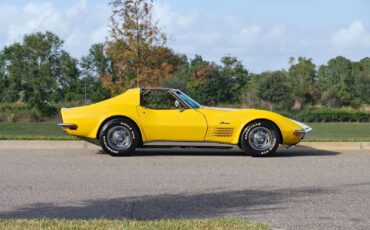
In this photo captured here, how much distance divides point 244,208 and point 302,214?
0.65m

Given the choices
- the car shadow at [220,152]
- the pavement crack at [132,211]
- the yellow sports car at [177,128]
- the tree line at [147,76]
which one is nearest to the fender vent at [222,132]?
the yellow sports car at [177,128]

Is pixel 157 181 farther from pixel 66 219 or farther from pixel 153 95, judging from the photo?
pixel 153 95

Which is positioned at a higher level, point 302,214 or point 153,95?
point 153,95

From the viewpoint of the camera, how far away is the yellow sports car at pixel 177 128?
1184 centimetres

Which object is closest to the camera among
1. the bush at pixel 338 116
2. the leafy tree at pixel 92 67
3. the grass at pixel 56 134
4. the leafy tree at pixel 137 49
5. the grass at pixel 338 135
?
the grass at pixel 56 134

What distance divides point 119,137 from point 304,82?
51.4 meters

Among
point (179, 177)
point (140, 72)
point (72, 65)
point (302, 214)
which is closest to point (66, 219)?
point (302, 214)

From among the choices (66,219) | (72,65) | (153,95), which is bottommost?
(66,219)

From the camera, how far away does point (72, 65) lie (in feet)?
249

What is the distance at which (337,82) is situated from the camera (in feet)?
229

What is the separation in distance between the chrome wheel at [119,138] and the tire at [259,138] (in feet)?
7.04

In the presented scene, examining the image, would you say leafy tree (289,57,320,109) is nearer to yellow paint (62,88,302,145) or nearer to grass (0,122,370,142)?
grass (0,122,370,142)

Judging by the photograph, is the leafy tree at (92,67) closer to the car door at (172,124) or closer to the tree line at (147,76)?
the tree line at (147,76)

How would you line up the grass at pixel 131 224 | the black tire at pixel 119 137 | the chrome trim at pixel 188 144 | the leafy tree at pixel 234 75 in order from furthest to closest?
1. the leafy tree at pixel 234 75
2. the chrome trim at pixel 188 144
3. the black tire at pixel 119 137
4. the grass at pixel 131 224
